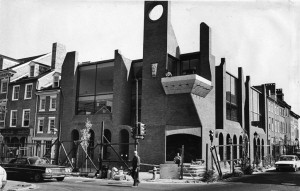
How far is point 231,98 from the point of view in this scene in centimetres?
3906

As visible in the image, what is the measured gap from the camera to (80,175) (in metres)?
23.6

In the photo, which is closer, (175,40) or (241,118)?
(175,40)

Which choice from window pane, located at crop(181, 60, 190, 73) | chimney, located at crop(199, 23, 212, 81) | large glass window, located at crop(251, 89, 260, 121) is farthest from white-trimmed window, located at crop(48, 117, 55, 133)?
large glass window, located at crop(251, 89, 260, 121)

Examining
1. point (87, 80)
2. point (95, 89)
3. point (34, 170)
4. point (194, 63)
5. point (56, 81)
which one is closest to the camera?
point (34, 170)

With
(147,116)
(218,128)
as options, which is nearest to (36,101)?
(147,116)

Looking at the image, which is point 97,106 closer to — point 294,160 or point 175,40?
point 175,40

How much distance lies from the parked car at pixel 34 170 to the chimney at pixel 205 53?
18.3 m

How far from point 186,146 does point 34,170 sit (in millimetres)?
17039

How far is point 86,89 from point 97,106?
2837mm

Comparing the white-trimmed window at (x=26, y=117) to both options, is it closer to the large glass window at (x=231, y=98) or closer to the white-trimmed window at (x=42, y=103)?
the white-trimmed window at (x=42, y=103)

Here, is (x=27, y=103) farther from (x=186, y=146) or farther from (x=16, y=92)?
(x=186, y=146)

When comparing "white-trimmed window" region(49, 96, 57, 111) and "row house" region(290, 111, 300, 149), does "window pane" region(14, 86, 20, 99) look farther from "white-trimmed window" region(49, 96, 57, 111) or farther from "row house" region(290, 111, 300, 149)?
"row house" region(290, 111, 300, 149)

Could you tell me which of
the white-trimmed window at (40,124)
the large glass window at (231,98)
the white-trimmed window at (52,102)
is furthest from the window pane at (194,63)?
the white-trimmed window at (40,124)

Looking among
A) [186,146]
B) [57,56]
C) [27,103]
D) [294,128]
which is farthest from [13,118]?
[294,128]
